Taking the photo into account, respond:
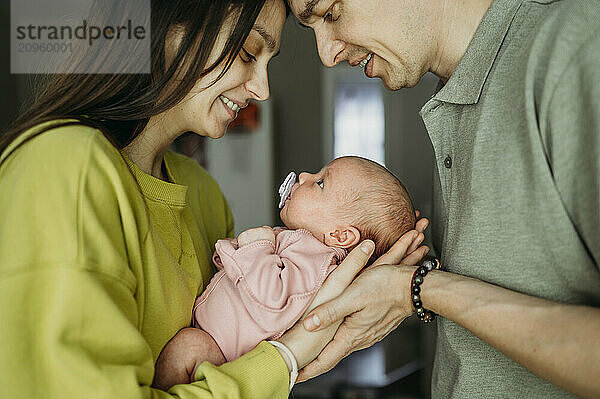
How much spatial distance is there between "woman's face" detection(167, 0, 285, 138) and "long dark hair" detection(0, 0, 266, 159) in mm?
38

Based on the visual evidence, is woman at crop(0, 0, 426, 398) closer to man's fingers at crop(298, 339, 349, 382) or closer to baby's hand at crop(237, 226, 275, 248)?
man's fingers at crop(298, 339, 349, 382)

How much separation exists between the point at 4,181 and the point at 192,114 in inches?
20.7

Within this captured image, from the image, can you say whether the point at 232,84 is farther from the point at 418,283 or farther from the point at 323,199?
the point at 418,283

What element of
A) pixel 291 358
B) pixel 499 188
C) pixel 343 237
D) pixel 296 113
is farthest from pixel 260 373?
pixel 296 113

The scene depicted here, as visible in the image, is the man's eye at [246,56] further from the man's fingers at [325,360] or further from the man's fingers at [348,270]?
the man's fingers at [325,360]

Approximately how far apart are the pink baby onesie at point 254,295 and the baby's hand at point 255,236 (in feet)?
0.07

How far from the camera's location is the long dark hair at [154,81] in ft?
4.56

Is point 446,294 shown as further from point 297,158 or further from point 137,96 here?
point 297,158

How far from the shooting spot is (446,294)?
1353 millimetres

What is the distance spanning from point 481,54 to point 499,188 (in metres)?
0.33

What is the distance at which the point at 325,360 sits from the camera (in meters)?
1.53

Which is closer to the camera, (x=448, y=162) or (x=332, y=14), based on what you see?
(x=448, y=162)

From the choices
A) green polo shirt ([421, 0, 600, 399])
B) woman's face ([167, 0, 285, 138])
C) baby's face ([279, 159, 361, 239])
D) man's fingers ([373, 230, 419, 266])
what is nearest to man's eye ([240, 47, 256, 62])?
woman's face ([167, 0, 285, 138])

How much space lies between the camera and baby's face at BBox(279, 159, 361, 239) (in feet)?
5.62
